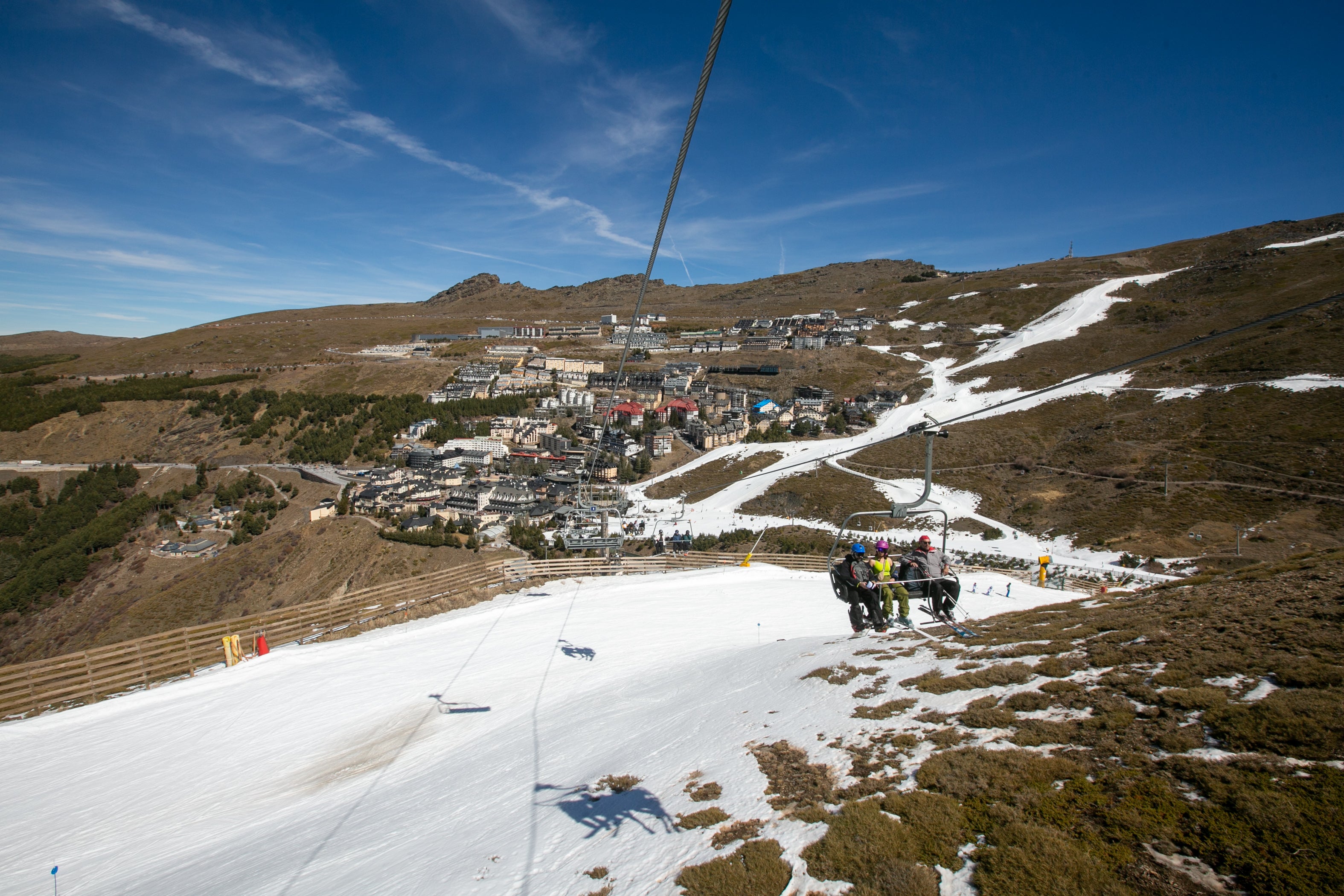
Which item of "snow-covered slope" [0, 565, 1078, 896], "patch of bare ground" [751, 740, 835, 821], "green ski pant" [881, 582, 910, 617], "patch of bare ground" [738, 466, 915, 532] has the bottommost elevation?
"patch of bare ground" [738, 466, 915, 532]

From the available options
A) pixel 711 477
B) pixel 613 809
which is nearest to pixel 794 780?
pixel 613 809

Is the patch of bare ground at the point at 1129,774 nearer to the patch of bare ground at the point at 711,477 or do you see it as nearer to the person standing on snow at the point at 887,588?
the person standing on snow at the point at 887,588

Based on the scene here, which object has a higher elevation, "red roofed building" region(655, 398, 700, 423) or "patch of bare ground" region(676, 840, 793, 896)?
"red roofed building" region(655, 398, 700, 423)

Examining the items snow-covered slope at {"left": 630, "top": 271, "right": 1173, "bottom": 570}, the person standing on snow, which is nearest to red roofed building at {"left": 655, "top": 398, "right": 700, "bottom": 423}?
snow-covered slope at {"left": 630, "top": 271, "right": 1173, "bottom": 570}

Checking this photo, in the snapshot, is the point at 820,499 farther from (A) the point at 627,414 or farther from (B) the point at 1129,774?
(B) the point at 1129,774

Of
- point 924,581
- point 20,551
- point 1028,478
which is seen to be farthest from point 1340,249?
point 20,551

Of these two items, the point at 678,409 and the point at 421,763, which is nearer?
the point at 421,763

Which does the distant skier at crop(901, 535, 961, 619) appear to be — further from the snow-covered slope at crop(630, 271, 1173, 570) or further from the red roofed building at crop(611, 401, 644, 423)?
the red roofed building at crop(611, 401, 644, 423)
